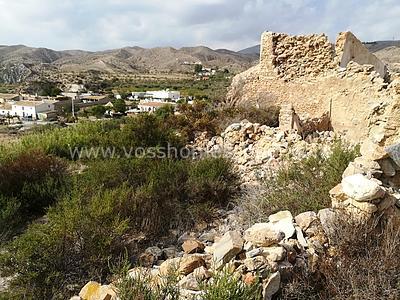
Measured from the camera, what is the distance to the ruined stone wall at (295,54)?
37.8 feet

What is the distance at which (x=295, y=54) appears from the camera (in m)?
12.0

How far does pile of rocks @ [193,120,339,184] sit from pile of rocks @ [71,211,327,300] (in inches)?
138

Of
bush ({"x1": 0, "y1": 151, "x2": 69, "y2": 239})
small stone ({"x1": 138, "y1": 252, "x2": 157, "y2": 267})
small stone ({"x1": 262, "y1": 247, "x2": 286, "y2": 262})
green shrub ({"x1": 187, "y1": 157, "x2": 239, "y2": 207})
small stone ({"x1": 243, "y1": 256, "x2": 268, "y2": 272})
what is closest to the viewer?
small stone ({"x1": 243, "y1": 256, "x2": 268, "y2": 272})

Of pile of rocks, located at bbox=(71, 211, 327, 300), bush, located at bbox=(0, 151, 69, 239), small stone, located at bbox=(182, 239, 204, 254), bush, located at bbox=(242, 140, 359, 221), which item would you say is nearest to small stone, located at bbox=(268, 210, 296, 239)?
pile of rocks, located at bbox=(71, 211, 327, 300)

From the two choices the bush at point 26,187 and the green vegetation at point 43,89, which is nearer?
the bush at point 26,187

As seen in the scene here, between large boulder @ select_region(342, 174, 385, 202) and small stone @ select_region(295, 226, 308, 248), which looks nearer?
small stone @ select_region(295, 226, 308, 248)

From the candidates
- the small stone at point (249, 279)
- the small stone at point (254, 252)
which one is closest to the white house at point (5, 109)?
the small stone at point (254, 252)

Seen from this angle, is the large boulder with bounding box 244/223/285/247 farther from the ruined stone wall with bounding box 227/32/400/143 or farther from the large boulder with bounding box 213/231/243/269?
the ruined stone wall with bounding box 227/32/400/143

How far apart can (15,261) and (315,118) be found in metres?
8.85

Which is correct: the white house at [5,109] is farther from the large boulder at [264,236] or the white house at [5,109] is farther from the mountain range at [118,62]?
the large boulder at [264,236]

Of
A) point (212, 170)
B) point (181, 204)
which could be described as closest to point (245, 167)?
point (212, 170)

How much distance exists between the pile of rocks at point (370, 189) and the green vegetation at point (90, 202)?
2.41 metres

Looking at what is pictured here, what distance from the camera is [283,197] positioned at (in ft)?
15.7

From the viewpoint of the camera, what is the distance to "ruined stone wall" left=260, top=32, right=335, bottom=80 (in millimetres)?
11508
